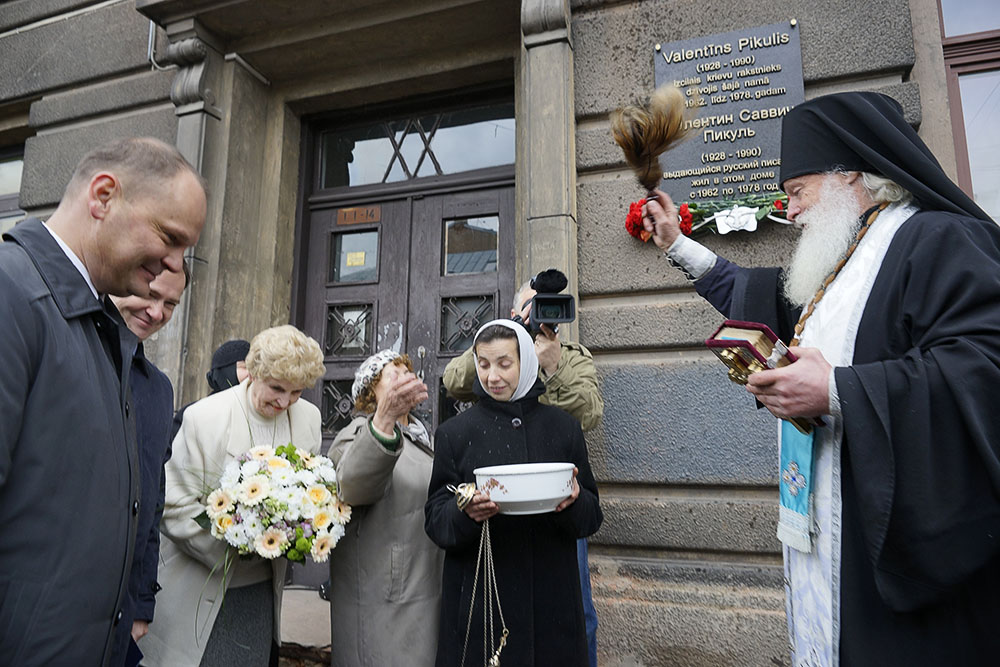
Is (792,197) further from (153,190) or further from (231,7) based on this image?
(231,7)

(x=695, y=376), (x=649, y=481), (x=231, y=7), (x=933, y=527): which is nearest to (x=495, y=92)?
(x=231, y=7)

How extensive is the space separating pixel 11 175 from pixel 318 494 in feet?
21.1

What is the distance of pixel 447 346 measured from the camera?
4.75 meters

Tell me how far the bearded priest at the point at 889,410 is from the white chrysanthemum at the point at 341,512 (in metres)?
1.59

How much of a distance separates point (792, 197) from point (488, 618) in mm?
1844

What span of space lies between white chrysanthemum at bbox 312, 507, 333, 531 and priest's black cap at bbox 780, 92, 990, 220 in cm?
209

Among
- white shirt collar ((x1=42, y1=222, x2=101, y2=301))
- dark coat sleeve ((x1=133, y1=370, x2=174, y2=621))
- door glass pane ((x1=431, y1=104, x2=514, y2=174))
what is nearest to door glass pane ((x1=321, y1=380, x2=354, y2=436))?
door glass pane ((x1=431, y1=104, x2=514, y2=174))

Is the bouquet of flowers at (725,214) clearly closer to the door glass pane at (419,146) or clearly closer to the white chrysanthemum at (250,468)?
the door glass pane at (419,146)

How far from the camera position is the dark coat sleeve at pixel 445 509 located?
7.32 feet

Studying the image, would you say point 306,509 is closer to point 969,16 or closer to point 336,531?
point 336,531

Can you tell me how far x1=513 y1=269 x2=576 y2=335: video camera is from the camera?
2.85 m

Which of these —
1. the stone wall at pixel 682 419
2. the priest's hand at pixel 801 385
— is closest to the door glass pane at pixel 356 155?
the stone wall at pixel 682 419

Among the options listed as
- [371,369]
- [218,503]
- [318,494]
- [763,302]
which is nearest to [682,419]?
[763,302]

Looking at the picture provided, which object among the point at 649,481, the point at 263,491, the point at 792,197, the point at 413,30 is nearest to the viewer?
A: the point at 792,197
